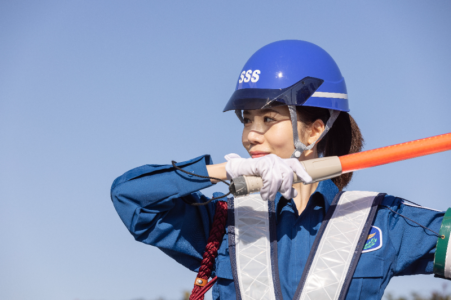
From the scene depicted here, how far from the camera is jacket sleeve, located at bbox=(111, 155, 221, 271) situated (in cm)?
418

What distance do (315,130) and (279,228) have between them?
3.05ft

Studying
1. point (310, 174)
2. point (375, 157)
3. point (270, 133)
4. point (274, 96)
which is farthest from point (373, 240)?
point (274, 96)

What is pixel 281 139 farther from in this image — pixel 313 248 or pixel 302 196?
pixel 313 248

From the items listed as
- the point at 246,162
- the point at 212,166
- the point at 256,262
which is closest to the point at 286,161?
the point at 246,162

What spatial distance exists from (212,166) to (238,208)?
2.09 feet

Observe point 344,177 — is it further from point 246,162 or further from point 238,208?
point 246,162

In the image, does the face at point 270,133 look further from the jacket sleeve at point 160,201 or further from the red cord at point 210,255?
the red cord at point 210,255

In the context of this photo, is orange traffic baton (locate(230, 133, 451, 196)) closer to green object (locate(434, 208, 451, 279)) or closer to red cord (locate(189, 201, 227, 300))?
green object (locate(434, 208, 451, 279))

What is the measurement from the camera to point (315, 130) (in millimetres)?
4914

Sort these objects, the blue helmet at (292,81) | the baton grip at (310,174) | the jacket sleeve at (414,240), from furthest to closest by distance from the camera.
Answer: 1. the blue helmet at (292,81)
2. the jacket sleeve at (414,240)
3. the baton grip at (310,174)

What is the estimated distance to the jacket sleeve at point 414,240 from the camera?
429 centimetres

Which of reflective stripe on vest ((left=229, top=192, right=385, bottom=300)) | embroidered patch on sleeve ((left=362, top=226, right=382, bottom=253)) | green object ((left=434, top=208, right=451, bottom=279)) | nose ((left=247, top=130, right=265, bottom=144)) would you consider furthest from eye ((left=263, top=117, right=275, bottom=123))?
green object ((left=434, top=208, right=451, bottom=279))

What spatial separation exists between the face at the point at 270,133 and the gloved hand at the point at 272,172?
47cm

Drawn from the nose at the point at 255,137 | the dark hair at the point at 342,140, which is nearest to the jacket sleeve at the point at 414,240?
the dark hair at the point at 342,140
